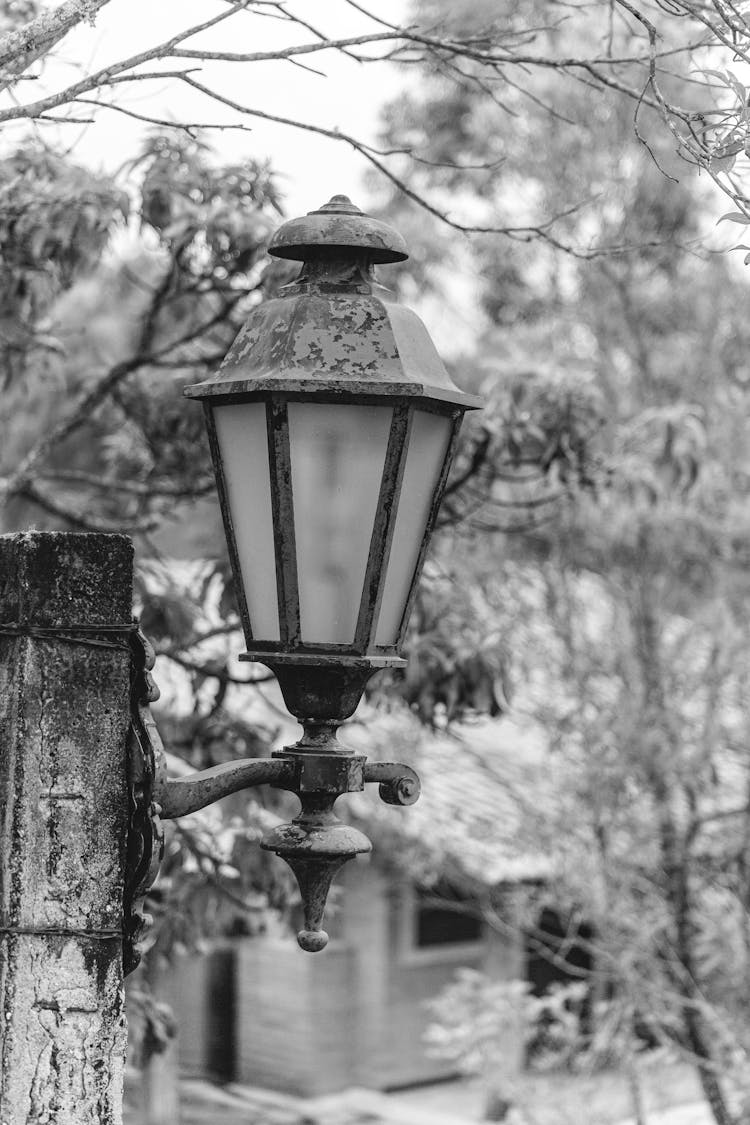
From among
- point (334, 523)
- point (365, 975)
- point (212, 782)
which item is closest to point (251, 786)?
point (212, 782)

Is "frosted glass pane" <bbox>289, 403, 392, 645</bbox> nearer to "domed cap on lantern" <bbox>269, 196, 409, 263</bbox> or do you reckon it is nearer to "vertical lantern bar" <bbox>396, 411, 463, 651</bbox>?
"vertical lantern bar" <bbox>396, 411, 463, 651</bbox>

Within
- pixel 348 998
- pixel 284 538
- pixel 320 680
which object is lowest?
pixel 348 998

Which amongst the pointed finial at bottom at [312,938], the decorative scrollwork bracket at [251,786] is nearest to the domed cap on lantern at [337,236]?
the decorative scrollwork bracket at [251,786]

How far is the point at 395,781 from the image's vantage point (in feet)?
8.43

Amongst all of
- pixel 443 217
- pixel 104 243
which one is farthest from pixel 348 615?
pixel 104 243

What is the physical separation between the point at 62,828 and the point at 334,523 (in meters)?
0.65

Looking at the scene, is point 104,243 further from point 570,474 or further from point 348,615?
point 348,615

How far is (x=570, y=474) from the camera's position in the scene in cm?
596

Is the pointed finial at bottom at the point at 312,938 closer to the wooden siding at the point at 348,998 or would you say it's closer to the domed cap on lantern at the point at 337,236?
the domed cap on lantern at the point at 337,236

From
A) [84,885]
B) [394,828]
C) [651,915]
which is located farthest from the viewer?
[394,828]

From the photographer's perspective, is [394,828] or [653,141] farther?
[394,828]

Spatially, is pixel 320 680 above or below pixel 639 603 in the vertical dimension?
below

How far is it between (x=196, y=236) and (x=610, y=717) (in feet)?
16.0

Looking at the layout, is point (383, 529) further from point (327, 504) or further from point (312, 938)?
point (312, 938)
